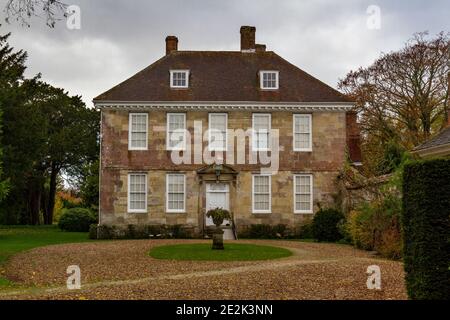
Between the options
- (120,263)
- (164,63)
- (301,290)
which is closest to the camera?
(301,290)

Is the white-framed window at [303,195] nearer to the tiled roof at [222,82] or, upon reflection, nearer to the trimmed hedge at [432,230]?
the tiled roof at [222,82]

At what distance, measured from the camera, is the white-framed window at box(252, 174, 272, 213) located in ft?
99.5

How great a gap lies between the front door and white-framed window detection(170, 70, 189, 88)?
5.72 metres

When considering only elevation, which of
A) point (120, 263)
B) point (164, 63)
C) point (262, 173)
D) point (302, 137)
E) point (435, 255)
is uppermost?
point (164, 63)

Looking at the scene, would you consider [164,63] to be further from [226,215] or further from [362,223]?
[362,223]

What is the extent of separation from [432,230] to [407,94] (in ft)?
105

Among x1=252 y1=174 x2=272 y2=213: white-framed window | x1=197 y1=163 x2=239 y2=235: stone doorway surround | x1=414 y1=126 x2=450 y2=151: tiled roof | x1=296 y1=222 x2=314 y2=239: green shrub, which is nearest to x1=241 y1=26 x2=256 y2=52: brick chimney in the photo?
x1=197 y1=163 x2=239 y2=235: stone doorway surround

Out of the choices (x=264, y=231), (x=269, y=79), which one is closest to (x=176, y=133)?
(x=269, y=79)

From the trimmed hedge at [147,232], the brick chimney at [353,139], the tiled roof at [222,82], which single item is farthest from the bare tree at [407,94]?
the trimmed hedge at [147,232]
